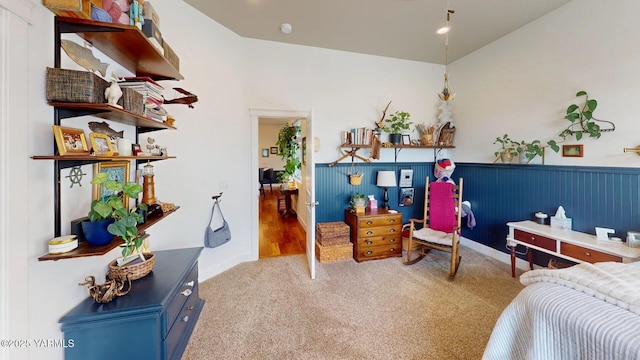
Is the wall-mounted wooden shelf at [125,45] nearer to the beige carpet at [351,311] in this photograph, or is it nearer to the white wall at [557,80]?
the beige carpet at [351,311]

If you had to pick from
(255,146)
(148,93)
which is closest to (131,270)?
(148,93)

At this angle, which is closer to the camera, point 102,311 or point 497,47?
point 102,311

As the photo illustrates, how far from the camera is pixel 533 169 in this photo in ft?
9.28

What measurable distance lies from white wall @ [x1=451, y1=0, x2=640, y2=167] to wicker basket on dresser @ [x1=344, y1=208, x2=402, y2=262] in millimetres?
1740

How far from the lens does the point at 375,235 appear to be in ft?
10.8

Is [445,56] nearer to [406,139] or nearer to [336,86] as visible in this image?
[406,139]

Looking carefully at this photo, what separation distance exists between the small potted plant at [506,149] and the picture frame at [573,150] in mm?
465

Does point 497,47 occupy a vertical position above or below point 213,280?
above

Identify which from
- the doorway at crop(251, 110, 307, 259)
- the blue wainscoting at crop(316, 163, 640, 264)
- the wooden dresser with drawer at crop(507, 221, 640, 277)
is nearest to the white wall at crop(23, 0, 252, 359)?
the doorway at crop(251, 110, 307, 259)

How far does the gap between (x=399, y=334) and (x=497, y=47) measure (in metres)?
3.86

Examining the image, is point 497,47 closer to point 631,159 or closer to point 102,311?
point 631,159

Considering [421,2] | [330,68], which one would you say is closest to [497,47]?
[421,2]

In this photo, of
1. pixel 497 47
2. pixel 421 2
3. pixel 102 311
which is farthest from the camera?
pixel 497 47

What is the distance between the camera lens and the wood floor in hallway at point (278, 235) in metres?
3.62
